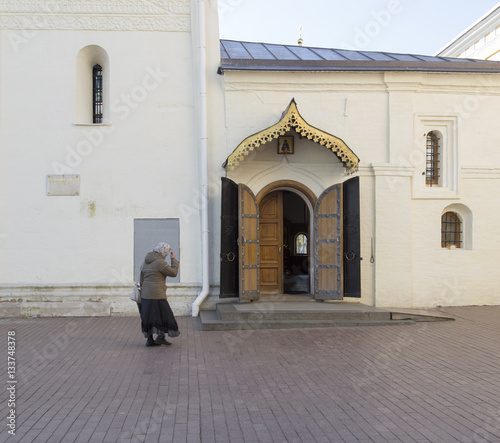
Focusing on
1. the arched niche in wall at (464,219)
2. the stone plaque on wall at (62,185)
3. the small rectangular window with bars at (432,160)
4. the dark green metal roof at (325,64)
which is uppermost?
the dark green metal roof at (325,64)

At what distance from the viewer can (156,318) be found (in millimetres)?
8422

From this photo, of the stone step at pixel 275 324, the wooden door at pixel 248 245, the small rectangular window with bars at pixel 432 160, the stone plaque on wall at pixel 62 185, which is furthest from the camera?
the small rectangular window with bars at pixel 432 160

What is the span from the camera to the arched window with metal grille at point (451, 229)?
12.6 meters

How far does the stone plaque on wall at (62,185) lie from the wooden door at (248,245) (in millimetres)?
3736

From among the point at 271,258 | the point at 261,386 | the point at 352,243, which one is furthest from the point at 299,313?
the point at 261,386

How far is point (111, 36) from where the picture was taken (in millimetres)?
11758

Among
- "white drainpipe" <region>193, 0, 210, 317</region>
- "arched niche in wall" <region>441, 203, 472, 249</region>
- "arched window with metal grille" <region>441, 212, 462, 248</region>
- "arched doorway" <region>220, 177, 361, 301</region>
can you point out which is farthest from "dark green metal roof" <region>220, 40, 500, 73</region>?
"arched window with metal grille" <region>441, 212, 462, 248</region>

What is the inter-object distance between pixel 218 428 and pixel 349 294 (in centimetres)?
698

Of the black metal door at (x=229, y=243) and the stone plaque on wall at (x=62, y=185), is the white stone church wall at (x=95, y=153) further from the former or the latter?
the black metal door at (x=229, y=243)

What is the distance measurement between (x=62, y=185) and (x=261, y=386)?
7352 mm

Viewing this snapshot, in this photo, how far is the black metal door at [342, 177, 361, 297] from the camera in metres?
11.4

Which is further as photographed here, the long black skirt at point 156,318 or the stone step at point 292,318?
the stone step at point 292,318

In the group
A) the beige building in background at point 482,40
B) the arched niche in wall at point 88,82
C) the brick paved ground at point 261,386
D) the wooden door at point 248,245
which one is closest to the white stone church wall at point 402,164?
the wooden door at point 248,245

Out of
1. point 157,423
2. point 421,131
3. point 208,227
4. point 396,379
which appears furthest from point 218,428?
point 421,131
